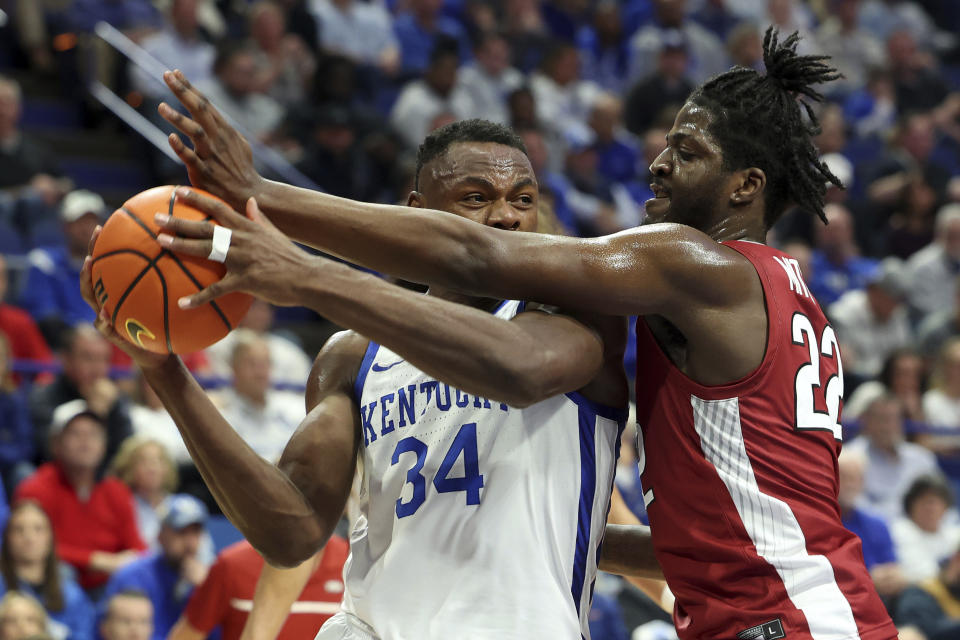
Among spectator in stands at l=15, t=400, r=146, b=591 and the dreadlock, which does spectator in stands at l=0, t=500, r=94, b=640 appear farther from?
the dreadlock

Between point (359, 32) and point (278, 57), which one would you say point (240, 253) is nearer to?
point (278, 57)

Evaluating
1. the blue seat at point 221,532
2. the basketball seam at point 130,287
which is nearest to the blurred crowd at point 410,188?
the blue seat at point 221,532

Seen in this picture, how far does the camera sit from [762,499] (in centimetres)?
310

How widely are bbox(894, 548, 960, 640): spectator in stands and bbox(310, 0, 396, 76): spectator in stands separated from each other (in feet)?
22.5

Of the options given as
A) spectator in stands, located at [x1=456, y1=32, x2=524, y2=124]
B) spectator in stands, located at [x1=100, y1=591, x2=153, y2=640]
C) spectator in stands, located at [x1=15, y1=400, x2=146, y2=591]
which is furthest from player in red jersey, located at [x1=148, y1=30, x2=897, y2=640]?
spectator in stands, located at [x1=456, y1=32, x2=524, y2=124]

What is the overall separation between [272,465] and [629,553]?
1.15 m

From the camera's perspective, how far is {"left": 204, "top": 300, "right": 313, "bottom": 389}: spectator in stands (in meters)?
8.63

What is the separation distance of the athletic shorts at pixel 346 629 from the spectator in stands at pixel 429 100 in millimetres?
7945

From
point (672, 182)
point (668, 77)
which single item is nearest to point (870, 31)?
point (668, 77)

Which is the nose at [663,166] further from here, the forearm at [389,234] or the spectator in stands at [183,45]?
the spectator in stands at [183,45]

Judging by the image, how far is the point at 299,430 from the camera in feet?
11.4

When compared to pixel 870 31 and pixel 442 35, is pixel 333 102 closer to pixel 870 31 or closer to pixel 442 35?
pixel 442 35

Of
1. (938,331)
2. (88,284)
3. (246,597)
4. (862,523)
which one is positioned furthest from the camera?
(938,331)

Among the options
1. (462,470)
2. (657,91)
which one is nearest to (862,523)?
(462,470)
